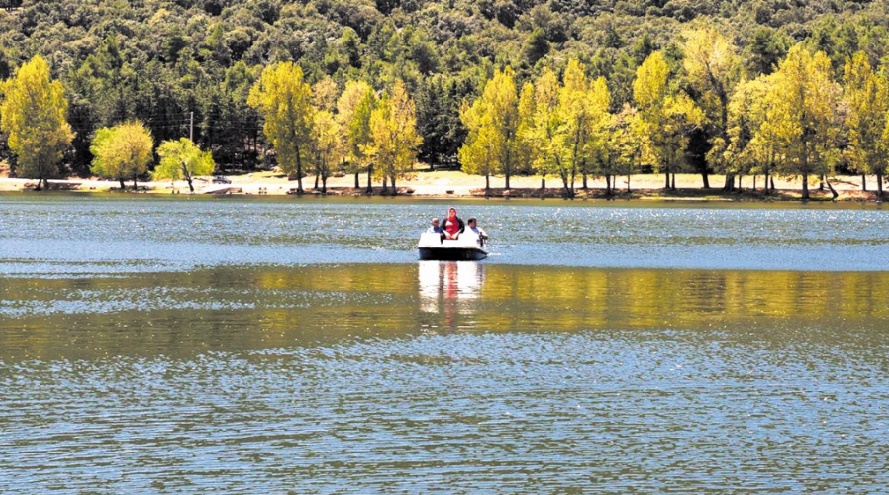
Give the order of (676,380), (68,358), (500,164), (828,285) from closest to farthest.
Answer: (676,380), (68,358), (828,285), (500,164)

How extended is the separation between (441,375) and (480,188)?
128m

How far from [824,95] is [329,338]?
106563mm

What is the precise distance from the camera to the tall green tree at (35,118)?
516ft

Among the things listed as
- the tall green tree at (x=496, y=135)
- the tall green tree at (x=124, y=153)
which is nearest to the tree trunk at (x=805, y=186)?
the tall green tree at (x=496, y=135)

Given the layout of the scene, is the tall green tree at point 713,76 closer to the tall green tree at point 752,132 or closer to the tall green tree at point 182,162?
the tall green tree at point 752,132

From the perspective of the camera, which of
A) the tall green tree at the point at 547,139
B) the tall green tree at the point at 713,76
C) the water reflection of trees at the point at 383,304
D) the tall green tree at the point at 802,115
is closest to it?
the water reflection of trees at the point at 383,304

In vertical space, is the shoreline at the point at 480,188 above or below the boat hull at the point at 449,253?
above

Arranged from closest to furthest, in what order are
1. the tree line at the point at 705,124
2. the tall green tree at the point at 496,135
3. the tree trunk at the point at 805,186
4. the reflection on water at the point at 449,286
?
the reflection on water at the point at 449,286
the tree line at the point at 705,124
the tree trunk at the point at 805,186
the tall green tree at the point at 496,135

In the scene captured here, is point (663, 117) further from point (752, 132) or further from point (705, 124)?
point (752, 132)

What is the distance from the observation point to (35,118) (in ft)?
517

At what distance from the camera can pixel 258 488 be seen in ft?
59.0

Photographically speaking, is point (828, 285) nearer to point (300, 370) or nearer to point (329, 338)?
point (329, 338)

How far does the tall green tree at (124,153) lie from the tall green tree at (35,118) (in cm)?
502

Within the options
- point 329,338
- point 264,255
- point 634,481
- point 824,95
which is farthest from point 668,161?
point 634,481
